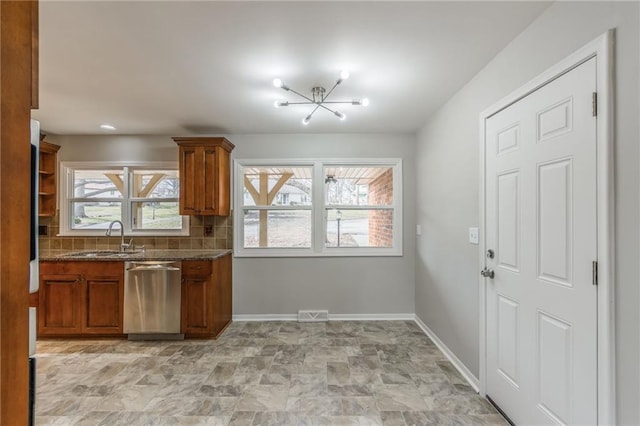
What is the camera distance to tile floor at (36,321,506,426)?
6.57ft

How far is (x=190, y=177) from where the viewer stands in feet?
11.7

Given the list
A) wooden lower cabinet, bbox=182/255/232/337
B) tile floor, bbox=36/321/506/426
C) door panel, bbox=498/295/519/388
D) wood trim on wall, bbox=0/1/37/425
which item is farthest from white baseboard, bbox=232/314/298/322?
wood trim on wall, bbox=0/1/37/425

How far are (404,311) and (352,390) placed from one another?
1877mm

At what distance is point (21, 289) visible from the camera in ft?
2.00

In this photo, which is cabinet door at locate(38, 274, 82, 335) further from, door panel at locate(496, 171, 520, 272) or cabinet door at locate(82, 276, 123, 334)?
door panel at locate(496, 171, 520, 272)

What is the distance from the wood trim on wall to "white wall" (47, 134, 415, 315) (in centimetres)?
337

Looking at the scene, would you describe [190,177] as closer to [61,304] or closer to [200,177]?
[200,177]

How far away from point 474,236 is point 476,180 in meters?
0.44

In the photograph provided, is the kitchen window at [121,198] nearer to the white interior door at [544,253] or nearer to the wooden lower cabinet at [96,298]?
the wooden lower cabinet at [96,298]

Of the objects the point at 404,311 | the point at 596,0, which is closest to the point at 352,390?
the point at 404,311

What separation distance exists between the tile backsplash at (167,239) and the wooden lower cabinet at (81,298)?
69cm

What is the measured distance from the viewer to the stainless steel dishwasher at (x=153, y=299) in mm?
3217

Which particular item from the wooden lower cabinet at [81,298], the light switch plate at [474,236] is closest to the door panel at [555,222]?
the light switch plate at [474,236]

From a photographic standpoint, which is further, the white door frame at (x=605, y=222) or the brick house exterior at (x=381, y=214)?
the brick house exterior at (x=381, y=214)
